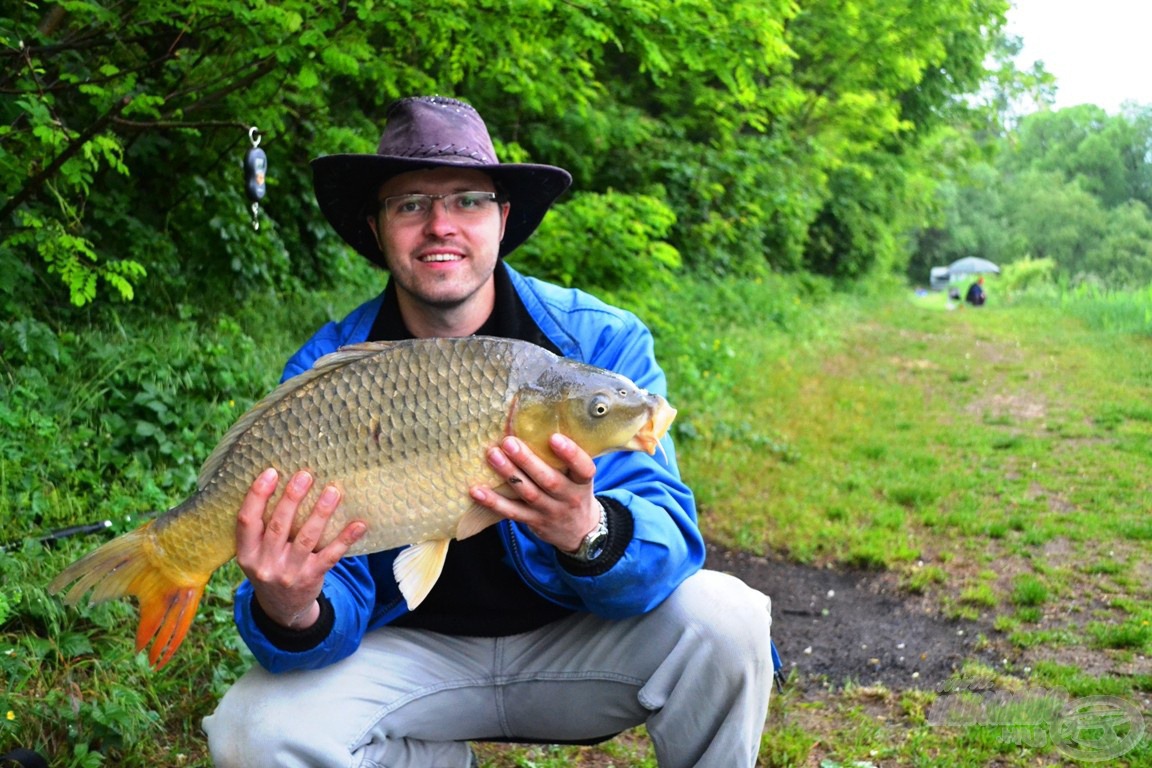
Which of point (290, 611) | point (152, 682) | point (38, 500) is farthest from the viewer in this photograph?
point (38, 500)

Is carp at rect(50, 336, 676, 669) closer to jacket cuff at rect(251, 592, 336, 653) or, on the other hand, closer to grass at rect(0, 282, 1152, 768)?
jacket cuff at rect(251, 592, 336, 653)

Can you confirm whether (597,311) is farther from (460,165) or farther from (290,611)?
(290,611)

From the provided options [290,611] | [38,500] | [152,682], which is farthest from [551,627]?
[38,500]

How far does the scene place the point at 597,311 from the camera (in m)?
2.20

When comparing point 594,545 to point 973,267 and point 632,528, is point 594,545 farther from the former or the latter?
point 973,267

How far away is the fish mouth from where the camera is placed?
5.24ft

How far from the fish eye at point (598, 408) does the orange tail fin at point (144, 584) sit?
2.31 feet

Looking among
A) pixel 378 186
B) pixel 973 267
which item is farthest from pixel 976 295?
pixel 378 186

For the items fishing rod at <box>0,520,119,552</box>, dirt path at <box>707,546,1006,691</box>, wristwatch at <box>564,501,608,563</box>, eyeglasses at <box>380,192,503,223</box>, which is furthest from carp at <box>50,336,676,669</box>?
dirt path at <box>707,546,1006,691</box>

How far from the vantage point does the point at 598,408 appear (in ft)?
5.21

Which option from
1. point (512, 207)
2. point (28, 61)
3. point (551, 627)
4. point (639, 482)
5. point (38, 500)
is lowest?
point (38, 500)

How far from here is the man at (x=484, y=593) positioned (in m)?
1.74

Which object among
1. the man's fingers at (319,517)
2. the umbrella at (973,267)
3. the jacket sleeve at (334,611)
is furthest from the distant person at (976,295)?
the man's fingers at (319,517)

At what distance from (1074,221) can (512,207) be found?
11397mm
